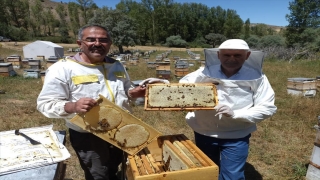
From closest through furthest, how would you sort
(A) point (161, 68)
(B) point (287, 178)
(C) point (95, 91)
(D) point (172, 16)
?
(C) point (95, 91)
(B) point (287, 178)
(A) point (161, 68)
(D) point (172, 16)

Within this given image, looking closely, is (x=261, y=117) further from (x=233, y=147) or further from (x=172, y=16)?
(x=172, y=16)

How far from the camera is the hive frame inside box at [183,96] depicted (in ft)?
6.39

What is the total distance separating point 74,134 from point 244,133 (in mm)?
1505

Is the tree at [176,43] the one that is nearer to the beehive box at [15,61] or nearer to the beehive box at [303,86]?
the beehive box at [15,61]

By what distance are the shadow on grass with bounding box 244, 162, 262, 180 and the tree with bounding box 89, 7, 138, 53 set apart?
29.6 m

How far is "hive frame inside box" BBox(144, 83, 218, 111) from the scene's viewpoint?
76.6 inches

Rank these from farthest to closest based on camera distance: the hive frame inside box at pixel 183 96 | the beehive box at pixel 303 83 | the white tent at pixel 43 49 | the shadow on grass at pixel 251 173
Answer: the white tent at pixel 43 49 → the beehive box at pixel 303 83 → the shadow on grass at pixel 251 173 → the hive frame inside box at pixel 183 96

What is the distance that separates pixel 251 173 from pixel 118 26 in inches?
1219

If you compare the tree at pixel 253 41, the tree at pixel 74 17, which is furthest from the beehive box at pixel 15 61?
the tree at pixel 74 17

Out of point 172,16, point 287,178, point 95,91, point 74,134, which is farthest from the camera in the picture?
point 172,16

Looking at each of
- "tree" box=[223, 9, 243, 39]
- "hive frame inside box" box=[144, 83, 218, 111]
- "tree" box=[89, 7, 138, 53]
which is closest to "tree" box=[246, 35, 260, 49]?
"tree" box=[89, 7, 138, 53]

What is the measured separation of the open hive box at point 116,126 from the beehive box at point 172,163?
0.41 feet

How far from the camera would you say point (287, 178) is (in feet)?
11.0

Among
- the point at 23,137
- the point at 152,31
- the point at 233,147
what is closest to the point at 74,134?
the point at 23,137
